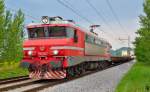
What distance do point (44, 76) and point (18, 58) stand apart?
29224 mm

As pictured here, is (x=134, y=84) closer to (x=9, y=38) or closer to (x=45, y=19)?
(x=45, y=19)

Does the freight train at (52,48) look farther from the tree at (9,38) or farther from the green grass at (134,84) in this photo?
the tree at (9,38)

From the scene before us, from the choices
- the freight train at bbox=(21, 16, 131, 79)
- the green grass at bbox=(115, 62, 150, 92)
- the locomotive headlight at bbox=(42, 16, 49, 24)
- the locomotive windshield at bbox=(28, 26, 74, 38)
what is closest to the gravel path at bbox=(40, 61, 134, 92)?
the green grass at bbox=(115, 62, 150, 92)

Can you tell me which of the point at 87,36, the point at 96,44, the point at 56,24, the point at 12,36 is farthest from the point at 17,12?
the point at 56,24

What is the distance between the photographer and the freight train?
63.2ft

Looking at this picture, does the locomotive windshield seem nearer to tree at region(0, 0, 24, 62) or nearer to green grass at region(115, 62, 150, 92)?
green grass at region(115, 62, 150, 92)

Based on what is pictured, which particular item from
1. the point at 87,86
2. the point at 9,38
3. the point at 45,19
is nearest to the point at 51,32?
the point at 45,19

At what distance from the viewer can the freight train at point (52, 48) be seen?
1927 centimetres

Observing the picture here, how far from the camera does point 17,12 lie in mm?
53250

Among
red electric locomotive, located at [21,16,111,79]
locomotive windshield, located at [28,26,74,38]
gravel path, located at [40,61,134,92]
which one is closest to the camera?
gravel path, located at [40,61,134,92]

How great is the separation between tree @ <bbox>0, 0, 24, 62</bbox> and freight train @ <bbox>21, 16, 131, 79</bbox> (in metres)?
22.4

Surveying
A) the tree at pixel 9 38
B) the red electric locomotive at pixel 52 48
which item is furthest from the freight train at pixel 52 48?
the tree at pixel 9 38

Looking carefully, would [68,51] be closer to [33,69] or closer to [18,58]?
[33,69]

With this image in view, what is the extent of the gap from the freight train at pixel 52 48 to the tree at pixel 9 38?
22396 mm
